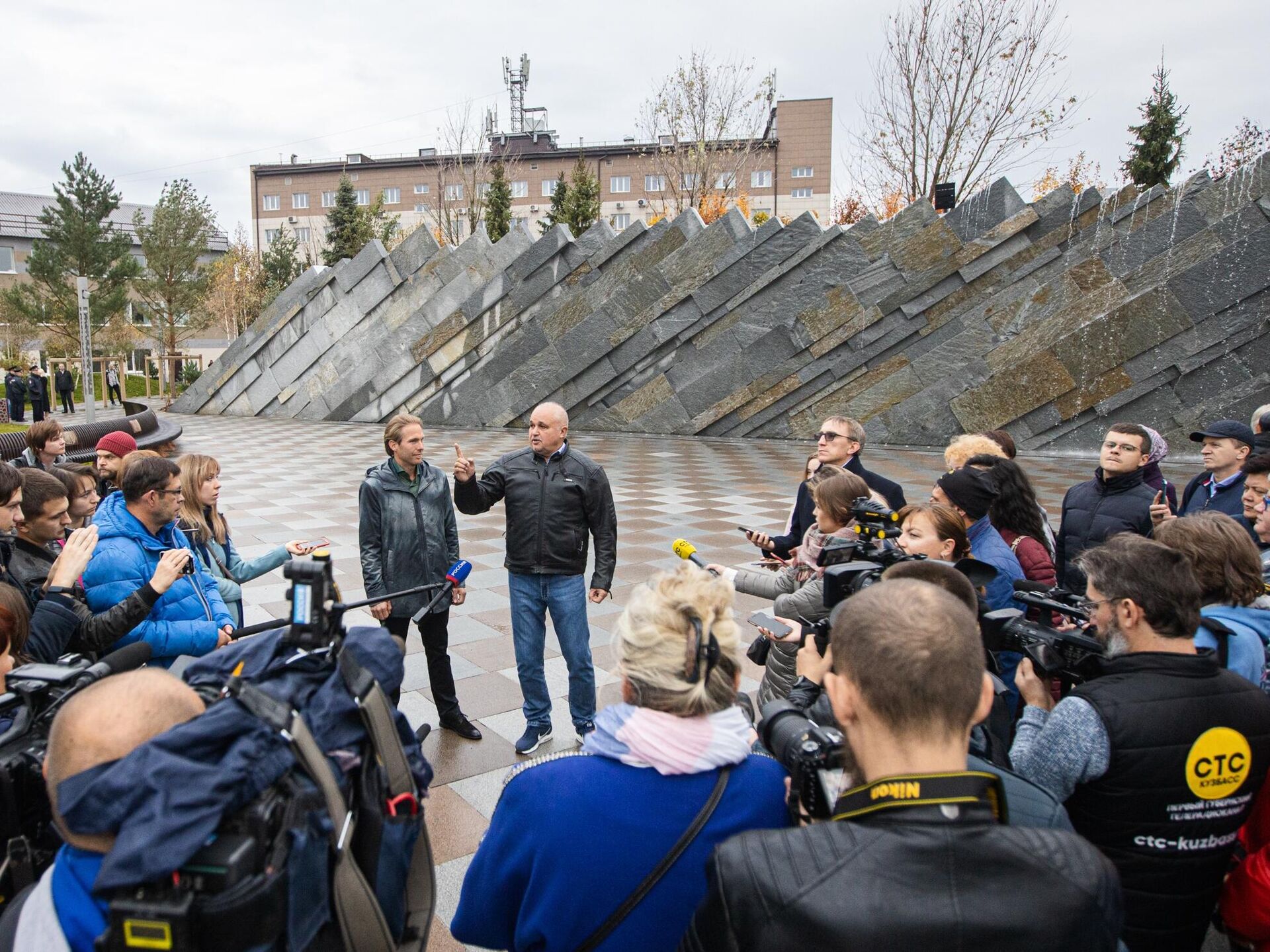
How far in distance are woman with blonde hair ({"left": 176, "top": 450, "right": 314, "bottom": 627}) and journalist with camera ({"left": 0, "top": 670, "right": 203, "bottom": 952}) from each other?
106 inches

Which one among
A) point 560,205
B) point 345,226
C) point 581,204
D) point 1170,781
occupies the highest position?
point 560,205

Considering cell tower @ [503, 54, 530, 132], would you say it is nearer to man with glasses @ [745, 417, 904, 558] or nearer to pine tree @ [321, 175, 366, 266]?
pine tree @ [321, 175, 366, 266]

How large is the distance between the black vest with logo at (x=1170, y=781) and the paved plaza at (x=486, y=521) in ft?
6.74

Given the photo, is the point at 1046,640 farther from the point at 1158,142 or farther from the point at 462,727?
the point at 1158,142

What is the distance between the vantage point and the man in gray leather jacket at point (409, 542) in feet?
13.8

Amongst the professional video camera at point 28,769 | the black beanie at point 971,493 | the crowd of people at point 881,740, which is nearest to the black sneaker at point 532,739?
the crowd of people at point 881,740

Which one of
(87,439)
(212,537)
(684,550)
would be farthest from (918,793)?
(87,439)

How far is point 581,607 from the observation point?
425 centimetres

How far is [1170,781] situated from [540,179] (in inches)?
2244

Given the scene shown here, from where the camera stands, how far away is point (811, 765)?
1.54 metres

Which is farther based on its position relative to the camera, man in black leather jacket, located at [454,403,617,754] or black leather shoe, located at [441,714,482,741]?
black leather shoe, located at [441,714,482,741]

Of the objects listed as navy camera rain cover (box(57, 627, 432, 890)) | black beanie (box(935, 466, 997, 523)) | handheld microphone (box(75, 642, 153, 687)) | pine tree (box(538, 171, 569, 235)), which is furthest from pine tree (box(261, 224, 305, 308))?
navy camera rain cover (box(57, 627, 432, 890))

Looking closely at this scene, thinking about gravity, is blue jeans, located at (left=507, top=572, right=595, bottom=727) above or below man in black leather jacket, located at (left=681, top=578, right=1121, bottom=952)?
below

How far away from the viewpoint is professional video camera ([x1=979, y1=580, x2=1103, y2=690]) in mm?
2145
